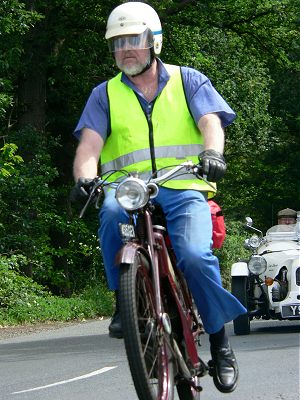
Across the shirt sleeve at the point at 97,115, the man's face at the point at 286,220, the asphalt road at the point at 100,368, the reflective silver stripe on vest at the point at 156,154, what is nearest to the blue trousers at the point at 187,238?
the reflective silver stripe on vest at the point at 156,154

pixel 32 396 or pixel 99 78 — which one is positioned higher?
pixel 99 78

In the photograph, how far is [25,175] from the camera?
25.4 metres

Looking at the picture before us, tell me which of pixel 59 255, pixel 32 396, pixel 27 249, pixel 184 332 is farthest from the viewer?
pixel 59 255

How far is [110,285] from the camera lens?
5965mm

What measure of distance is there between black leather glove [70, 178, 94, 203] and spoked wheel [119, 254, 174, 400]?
464 millimetres

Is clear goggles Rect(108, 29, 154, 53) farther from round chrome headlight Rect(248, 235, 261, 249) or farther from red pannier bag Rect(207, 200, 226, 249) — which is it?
round chrome headlight Rect(248, 235, 261, 249)

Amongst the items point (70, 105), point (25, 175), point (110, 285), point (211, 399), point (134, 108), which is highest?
point (70, 105)

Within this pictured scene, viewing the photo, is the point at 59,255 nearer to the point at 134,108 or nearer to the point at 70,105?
the point at 70,105

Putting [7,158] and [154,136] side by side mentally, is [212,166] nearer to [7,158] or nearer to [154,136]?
[154,136]

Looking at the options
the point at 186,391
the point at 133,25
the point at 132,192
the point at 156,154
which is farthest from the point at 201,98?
the point at 186,391

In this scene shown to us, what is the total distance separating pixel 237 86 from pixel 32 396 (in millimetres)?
24361

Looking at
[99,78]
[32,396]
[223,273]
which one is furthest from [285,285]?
[223,273]

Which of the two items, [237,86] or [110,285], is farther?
[237,86]

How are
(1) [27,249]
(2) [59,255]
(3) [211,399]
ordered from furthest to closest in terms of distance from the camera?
(2) [59,255] < (1) [27,249] < (3) [211,399]
